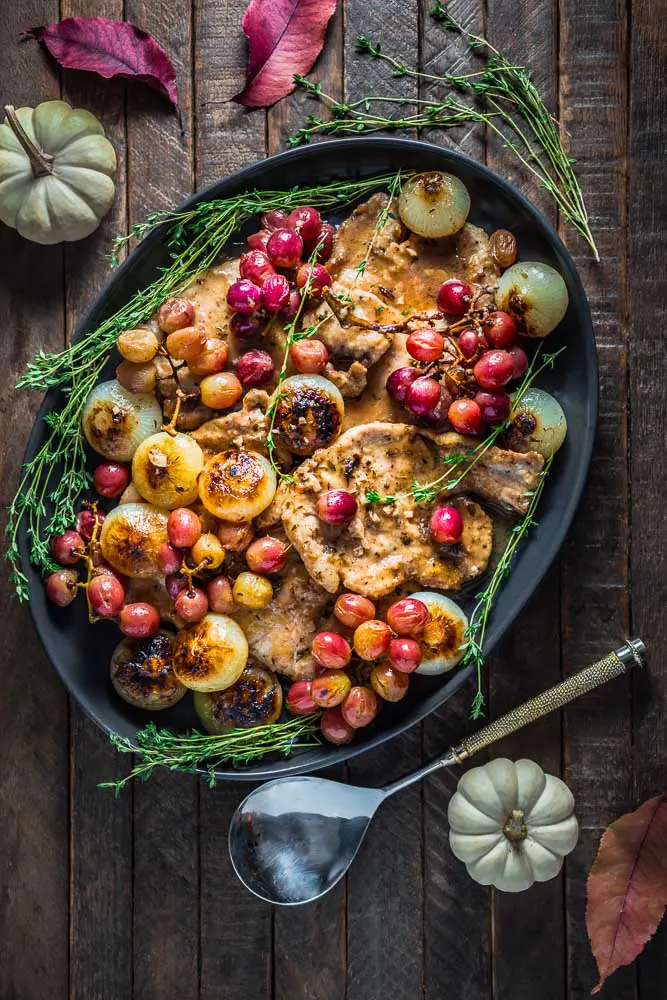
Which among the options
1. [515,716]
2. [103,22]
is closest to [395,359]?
[515,716]

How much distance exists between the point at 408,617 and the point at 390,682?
19 cm

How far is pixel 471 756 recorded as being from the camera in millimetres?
2557

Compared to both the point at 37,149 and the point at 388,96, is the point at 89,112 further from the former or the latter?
the point at 388,96

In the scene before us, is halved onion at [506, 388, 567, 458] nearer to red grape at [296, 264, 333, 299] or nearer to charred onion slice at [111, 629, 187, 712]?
red grape at [296, 264, 333, 299]

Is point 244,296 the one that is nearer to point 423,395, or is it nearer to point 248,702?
point 423,395

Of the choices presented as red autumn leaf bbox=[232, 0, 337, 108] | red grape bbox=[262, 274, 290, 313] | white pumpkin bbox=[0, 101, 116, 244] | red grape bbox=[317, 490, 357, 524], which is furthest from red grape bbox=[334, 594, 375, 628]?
red autumn leaf bbox=[232, 0, 337, 108]

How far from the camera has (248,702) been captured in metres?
2.42

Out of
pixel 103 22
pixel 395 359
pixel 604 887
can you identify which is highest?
pixel 103 22

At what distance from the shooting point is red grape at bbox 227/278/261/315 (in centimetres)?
237

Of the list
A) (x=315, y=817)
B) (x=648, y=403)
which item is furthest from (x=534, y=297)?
(x=315, y=817)

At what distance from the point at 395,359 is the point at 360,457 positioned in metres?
0.30

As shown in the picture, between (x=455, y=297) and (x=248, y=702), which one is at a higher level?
(x=455, y=297)

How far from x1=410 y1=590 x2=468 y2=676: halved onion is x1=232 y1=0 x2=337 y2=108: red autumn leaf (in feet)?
5.02

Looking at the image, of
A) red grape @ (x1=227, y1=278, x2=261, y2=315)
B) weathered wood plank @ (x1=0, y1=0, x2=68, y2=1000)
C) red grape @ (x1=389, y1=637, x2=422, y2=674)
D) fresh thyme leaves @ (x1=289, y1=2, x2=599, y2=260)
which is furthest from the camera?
weathered wood plank @ (x1=0, y1=0, x2=68, y2=1000)
